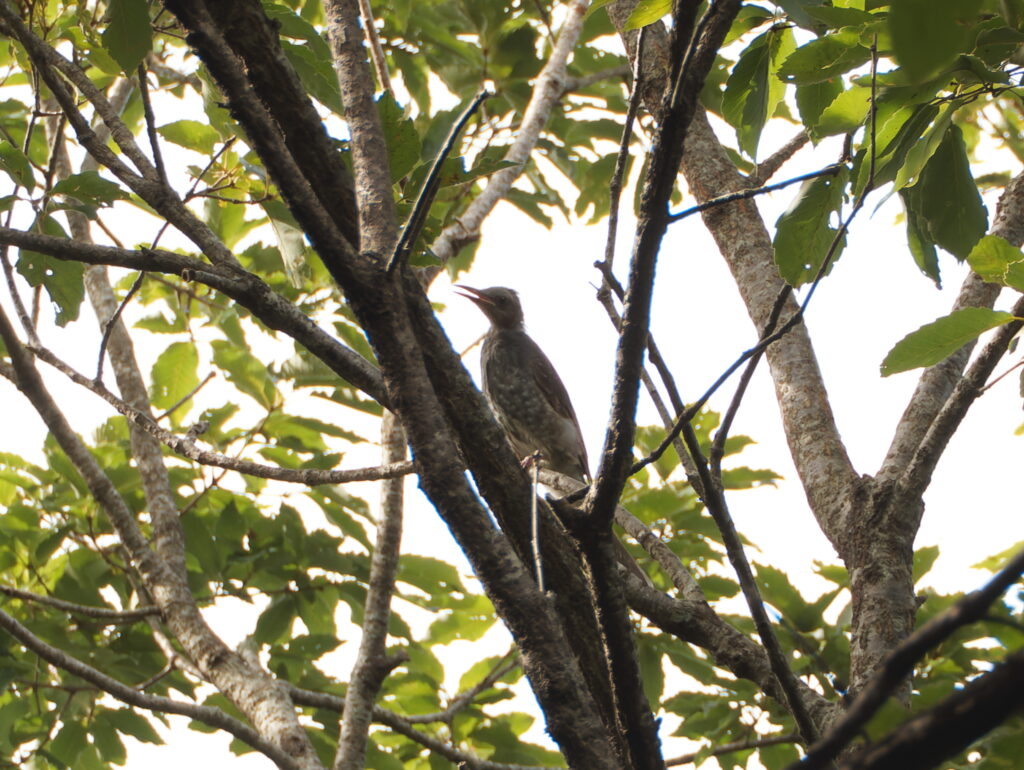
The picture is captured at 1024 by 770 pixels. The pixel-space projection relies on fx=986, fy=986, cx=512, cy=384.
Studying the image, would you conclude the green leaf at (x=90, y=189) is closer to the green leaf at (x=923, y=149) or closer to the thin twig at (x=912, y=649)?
the green leaf at (x=923, y=149)

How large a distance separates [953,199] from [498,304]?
562 cm

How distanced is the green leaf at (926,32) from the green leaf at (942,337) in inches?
52.9

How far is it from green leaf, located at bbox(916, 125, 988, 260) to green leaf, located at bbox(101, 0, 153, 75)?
1594mm

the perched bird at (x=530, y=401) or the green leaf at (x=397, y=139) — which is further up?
the perched bird at (x=530, y=401)

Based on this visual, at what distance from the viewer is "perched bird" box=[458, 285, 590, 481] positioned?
6.74m

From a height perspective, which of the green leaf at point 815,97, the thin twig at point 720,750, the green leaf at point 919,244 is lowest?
the thin twig at point 720,750

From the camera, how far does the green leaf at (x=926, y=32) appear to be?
0.55 metres

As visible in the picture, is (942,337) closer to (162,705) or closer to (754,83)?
(754,83)

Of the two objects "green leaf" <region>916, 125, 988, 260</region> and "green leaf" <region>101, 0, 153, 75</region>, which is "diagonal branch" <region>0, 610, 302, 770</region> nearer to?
"green leaf" <region>101, 0, 153, 75</region>

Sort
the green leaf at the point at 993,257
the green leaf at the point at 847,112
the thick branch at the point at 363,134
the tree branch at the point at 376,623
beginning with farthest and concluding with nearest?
the tree branch at the point at 376,623 → the green leaf at the point at 847,112 → the green leaf at the point at 993,257 → the thick branch at the point at 363,134

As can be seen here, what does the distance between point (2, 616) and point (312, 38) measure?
1.84 meters

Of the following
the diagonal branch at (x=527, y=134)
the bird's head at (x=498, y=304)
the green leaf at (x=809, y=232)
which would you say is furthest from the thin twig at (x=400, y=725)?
the bird's head at (x=498, y=304)

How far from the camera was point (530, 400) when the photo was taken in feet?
22.2

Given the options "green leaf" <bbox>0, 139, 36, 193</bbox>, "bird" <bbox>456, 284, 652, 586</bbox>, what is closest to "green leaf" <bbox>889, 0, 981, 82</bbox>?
"green leaf" <bbox>0, 139, 36, 193</bbox>
